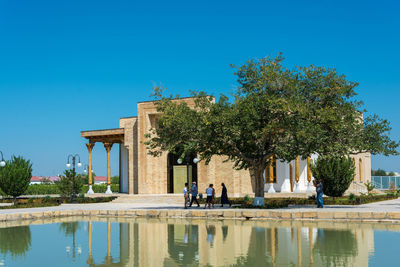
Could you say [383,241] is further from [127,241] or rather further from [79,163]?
[79,163]

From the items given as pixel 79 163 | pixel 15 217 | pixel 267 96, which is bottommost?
pixel 15 217

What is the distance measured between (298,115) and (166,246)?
1006 centimetres

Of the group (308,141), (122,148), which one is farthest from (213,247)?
(122,148)

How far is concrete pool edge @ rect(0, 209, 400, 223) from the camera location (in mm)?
18266

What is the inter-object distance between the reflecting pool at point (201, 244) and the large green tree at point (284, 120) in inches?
170

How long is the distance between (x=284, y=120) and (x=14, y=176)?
20071 mm

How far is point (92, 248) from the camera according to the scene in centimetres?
1287

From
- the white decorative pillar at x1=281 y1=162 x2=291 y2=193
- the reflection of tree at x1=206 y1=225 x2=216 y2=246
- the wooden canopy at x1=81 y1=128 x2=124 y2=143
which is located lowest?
the reflection of tree at x1=206 y1=225 x2=216 y2=246

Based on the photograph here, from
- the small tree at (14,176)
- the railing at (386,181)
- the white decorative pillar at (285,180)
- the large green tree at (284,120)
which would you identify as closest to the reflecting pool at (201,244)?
the large green tree at (284,120)

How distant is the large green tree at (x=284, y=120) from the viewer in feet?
68.2

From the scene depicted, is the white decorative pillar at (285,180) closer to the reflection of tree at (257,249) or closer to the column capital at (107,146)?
the column capital at (107,146)

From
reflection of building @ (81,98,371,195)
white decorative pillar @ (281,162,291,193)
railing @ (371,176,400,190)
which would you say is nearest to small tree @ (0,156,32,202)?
reflection of building @ (81,98,371,195)

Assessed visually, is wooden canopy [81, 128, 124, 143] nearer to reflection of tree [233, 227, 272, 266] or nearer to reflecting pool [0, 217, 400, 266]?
reflecting pool [0, 217, 400, 266]

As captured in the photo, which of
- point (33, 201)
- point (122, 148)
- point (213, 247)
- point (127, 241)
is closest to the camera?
point (213, 247)
